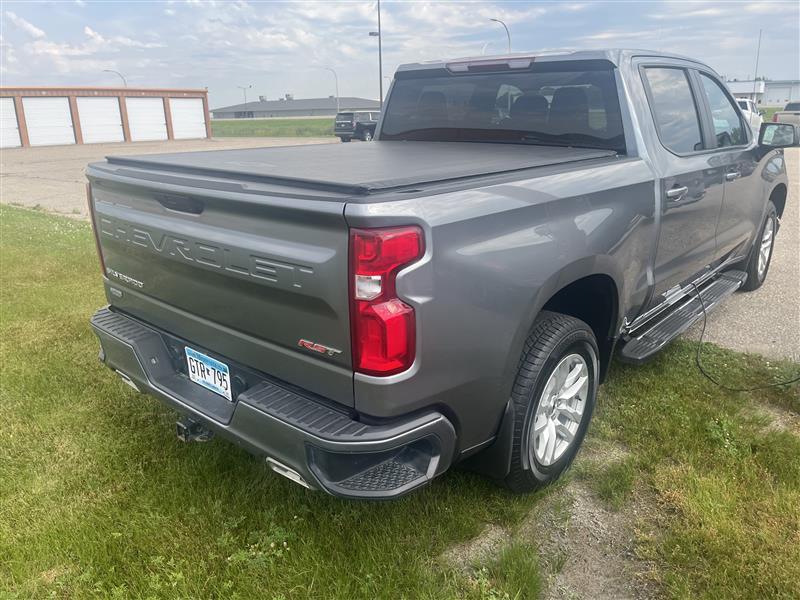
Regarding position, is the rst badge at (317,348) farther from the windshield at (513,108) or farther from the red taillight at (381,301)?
the windshield at (513,108)

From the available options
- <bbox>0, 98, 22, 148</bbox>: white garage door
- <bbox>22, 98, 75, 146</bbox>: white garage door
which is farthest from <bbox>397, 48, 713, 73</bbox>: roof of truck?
<bbox>22, 98, 75, 146</bbox>: white garage door

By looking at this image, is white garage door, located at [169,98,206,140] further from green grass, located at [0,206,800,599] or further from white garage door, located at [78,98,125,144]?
green grass, located at [0,206,800,599]

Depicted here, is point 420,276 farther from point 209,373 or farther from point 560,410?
point 560,410

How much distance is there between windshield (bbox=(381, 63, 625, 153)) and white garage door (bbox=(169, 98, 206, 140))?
A: 5023 centimetres

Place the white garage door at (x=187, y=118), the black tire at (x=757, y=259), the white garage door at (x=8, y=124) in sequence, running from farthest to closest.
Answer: the white garage door at (x=187, y=118), the white garage door at (x=8, y=124), the black tire at (x=757, y=259)

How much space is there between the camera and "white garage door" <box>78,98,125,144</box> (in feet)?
146

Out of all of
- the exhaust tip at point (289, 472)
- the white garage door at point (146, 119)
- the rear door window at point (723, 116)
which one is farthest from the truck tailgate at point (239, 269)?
the white garage door at point (146, 119)

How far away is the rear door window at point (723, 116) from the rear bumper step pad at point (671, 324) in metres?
1.02

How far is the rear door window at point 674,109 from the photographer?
11.9 feet

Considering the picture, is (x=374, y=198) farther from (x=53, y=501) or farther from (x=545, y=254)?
(x=53, y=501)

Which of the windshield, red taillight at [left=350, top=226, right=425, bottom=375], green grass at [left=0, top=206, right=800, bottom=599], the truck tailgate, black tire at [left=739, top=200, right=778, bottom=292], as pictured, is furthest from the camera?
black tire at [left=739, top=200, right=778, bottom=292]

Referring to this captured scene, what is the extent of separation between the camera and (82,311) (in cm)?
544

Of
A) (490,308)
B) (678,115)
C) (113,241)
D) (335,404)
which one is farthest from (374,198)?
(678,115)

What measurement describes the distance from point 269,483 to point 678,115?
316 centimetres
